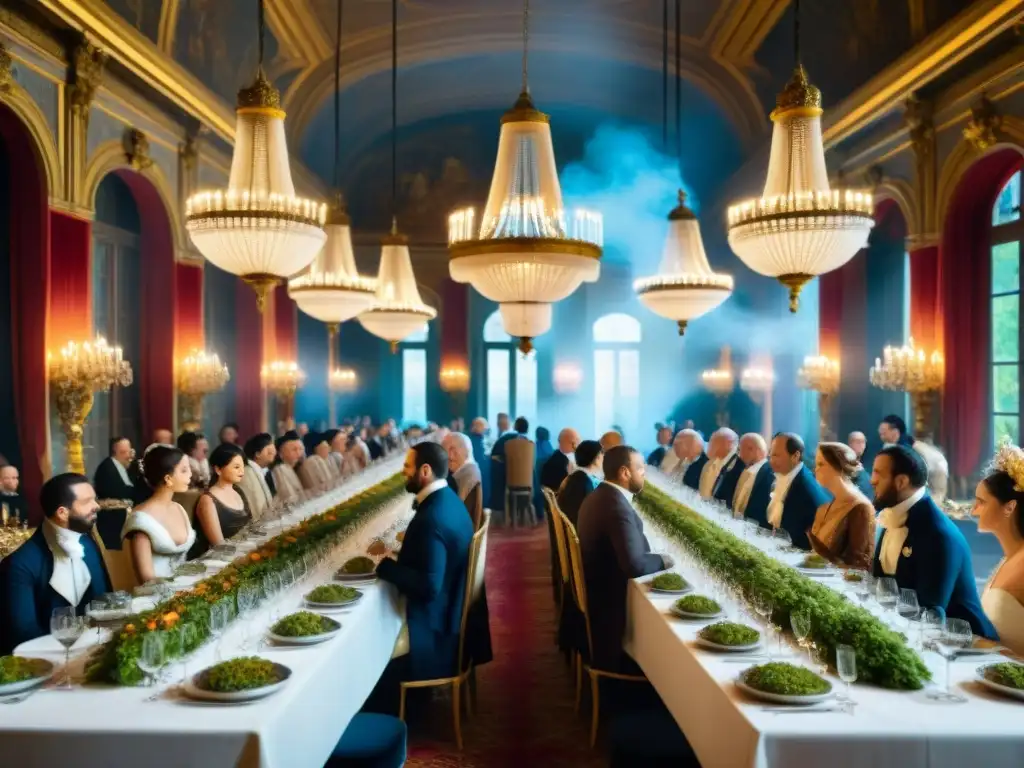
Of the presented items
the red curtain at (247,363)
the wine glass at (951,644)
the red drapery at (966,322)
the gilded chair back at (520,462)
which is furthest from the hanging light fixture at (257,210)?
the red curtain at (247,363)

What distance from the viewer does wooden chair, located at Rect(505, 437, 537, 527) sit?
13.2 metres

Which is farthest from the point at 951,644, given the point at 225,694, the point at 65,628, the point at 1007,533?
the point at 65,628

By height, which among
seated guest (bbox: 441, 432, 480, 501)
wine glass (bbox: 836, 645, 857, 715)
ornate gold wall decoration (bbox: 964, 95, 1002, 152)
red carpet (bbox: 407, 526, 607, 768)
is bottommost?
red carpet (bbox: 407, 526, 607, 768)

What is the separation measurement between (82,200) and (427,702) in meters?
6.05

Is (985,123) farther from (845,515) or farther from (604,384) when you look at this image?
(604,384)

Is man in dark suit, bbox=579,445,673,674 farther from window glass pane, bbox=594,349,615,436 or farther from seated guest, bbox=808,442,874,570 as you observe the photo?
window glass pane, bbox=594,349,615,436

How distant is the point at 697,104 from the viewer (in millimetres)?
17016

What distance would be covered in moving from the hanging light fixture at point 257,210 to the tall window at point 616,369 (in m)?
15.6

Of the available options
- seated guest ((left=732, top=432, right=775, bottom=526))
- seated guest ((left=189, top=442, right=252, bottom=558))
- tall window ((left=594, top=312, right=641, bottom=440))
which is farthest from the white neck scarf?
tall window ((left=594, top=312, right=641, bottom=440))

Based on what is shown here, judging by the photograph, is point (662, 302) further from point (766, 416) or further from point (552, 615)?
point (766, 416)

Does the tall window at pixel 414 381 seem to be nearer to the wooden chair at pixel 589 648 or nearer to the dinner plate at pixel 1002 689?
the wooden chair at pixel 589 648

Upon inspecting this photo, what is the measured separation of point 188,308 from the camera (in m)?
12.1

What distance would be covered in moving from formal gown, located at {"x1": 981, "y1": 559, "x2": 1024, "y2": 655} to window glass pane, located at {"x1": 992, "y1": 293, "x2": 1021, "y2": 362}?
648cm

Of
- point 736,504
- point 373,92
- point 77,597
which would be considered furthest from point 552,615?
point 373,92
